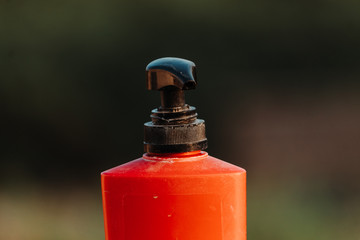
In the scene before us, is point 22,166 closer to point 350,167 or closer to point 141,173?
point 350,167

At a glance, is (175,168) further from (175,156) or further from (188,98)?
(188,98)

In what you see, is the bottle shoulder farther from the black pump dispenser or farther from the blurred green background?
Result: the blurred green background

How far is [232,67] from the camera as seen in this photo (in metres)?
2.03

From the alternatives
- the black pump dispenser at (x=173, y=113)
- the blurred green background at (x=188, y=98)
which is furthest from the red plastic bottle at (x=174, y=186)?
the blurred green background at (x=188, y=98)

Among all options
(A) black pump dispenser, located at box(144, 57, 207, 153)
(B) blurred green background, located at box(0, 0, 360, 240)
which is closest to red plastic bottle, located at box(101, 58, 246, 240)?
(A) black pump dispenser, located at box(144, 57, 207, 153)

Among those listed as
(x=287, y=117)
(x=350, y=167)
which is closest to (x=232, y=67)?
(x=287, y=117)

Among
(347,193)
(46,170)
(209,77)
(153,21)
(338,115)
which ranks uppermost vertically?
(153,21)

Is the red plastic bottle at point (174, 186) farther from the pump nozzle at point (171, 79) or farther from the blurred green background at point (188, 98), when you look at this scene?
the blurred green background at point (188, 98)

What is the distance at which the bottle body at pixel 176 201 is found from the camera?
62 centimetres

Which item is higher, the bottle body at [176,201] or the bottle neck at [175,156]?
the bottle neck at [175,156]

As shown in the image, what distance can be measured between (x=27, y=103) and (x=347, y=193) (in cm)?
132

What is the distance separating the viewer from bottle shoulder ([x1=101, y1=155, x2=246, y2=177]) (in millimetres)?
627

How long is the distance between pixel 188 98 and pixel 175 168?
1.32m

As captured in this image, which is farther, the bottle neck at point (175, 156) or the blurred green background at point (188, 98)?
the blurred green background at point (188, 98)
